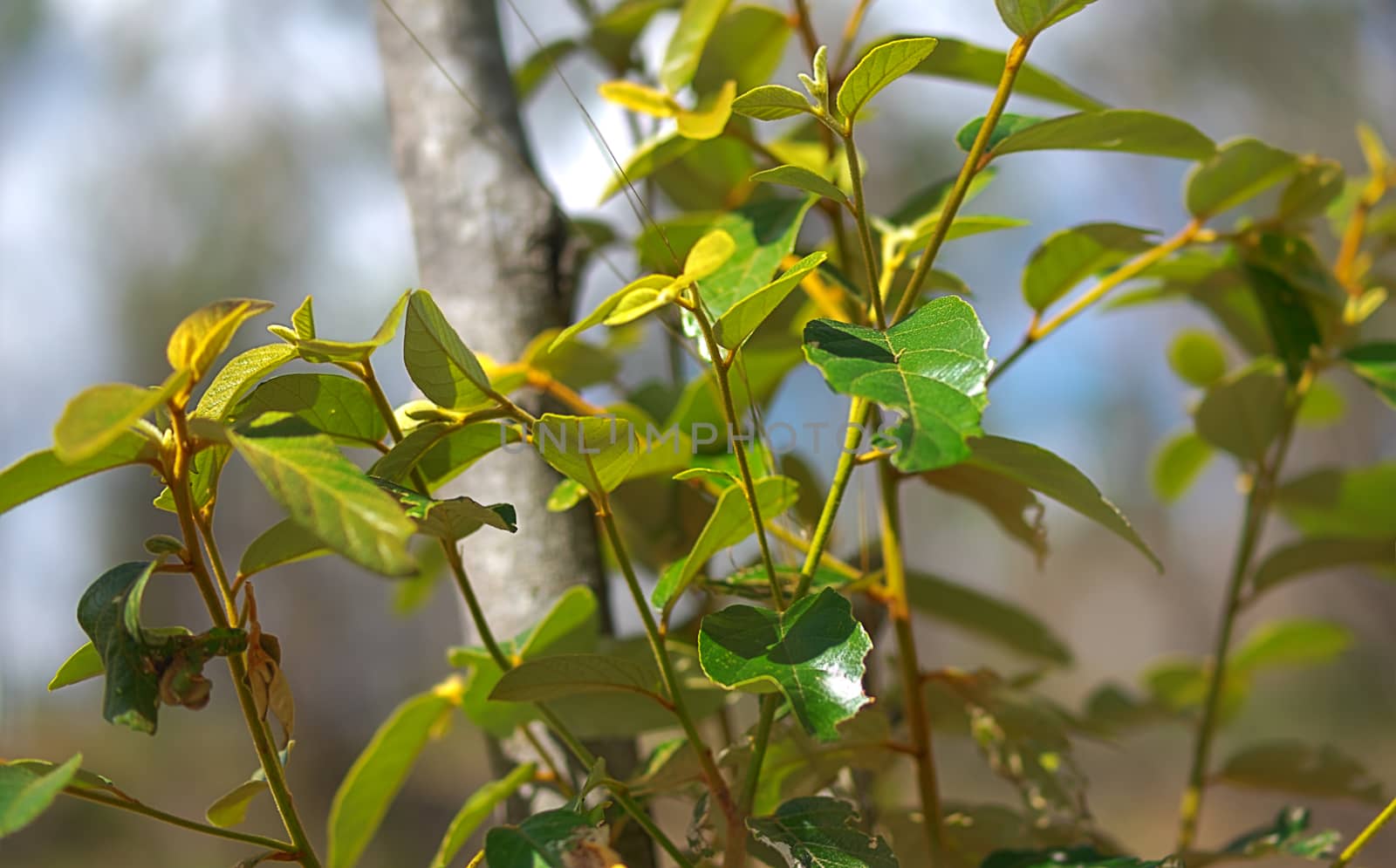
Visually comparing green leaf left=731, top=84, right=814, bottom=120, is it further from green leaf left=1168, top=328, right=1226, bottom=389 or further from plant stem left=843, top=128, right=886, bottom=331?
green leaf left=1168, top=328, right=1226, bottom=389

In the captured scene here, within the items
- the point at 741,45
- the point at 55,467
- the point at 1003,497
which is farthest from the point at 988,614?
the point at 55,467

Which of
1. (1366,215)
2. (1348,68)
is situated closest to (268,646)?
(1366,215)

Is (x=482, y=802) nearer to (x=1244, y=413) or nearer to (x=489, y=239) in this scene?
(x=489, y=239)

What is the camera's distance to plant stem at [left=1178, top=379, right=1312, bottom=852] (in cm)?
48

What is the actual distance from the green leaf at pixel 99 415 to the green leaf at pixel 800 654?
13cm

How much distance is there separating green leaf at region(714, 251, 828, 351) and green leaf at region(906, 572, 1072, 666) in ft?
1.00

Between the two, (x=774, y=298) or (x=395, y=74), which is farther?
(x=395, y=74)

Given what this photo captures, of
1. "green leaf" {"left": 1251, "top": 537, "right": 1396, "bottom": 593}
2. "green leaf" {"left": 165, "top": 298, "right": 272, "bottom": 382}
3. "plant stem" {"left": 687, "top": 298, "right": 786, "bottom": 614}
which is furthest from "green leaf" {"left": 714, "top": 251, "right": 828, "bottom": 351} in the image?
"green leaf" {"left": 1251, "top": 537, "right": 1396, "bottom": 593}

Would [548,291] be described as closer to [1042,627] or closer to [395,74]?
[395,74]

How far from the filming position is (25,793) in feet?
0.63

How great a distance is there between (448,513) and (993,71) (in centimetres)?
31

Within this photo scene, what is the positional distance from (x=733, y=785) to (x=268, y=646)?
17 centimetres

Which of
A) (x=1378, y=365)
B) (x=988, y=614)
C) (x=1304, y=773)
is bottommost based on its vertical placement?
(x=1304, y=773)

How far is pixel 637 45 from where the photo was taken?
0.57 meters
